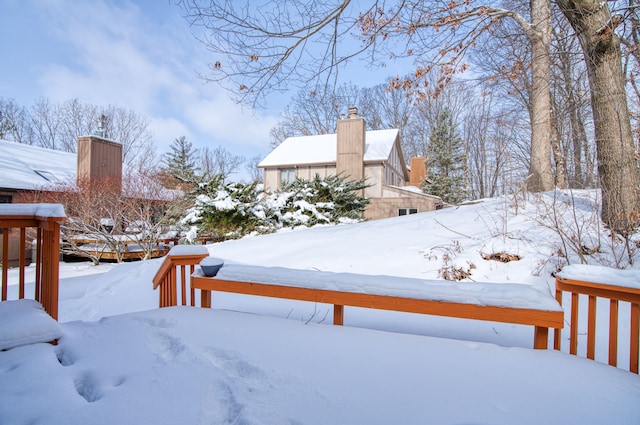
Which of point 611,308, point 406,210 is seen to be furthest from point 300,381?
point 406,210

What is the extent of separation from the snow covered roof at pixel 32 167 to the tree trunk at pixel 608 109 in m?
13.8

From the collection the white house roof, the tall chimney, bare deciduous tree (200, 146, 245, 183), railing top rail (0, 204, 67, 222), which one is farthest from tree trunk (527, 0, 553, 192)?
bare deciduous tree (200, 146, 245, 183)

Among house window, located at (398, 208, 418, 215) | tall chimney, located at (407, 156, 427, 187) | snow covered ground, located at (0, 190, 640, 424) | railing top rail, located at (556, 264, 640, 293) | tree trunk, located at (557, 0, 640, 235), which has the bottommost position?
snow covered ground, located at (0, 190, 640, 424)

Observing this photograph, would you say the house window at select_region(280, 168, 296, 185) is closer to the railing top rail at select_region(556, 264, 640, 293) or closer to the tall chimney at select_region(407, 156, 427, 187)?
the tall chimney at select_region(407, 156, 427, 187)

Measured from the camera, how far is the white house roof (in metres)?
16.2

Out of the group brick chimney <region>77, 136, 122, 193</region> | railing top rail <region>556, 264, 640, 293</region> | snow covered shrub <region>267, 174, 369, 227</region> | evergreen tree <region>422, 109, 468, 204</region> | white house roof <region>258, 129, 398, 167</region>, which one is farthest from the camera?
evergreen tree <region>422, 109, 468, 204</region>

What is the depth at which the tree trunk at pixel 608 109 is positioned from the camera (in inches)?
144

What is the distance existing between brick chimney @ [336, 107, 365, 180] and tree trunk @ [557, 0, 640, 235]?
38.7ft

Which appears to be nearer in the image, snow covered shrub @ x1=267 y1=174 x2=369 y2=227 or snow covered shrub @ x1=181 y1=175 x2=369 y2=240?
snow covered shrub @ x1=181 y1=175 x2=369 y2=240

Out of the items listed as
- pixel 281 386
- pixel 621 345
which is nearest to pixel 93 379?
pixel 281 386

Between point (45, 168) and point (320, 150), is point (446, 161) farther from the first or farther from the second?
point (45, 168)

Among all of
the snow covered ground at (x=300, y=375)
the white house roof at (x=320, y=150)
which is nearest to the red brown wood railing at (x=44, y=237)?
the snow covered ground at (x=300, y=375)

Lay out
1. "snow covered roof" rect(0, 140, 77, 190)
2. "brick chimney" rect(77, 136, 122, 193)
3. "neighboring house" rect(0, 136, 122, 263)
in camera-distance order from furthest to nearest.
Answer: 1. "brick chimney" rect(77, 136, 122, 193)
2. "snow covered roof" rect(0, 140, 77, 190)
3. "neighboring house" rect(0, 136, 122, 263)

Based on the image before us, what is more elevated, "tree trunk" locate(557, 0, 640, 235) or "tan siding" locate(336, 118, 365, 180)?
"tan siding" locate(336, 118, 365, 180)
